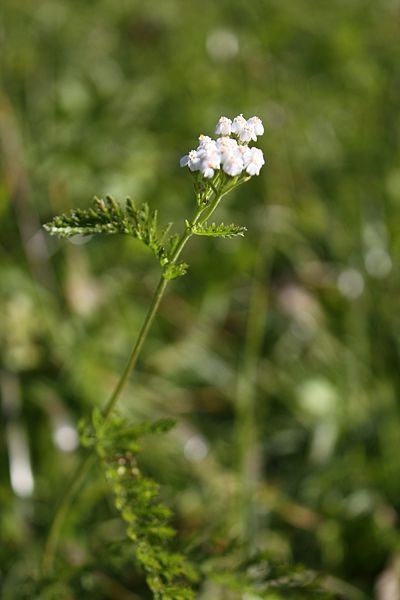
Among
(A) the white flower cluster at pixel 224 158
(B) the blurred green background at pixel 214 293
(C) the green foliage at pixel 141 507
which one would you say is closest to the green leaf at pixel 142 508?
(C) the green foliage at pixel 141 507

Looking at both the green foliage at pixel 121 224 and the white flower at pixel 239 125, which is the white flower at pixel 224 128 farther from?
the green foliage at pixel 121 224

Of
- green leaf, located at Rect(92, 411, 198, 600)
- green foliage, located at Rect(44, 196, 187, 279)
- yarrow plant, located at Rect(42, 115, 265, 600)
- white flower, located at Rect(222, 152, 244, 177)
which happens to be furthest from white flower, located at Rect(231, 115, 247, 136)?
green leaf, located at Rect(92, 411, 198, 600)

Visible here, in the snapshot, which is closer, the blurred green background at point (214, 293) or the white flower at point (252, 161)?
the white flower at point (252, 161)

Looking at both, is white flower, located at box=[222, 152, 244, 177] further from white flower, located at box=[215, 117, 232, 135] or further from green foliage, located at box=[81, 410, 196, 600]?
green foliage, located at box=[81, 410, 196, 600]

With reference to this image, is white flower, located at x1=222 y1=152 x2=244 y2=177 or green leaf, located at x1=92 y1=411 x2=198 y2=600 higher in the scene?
white flower, located at x1=222 y1=152 x2=244 y2=177

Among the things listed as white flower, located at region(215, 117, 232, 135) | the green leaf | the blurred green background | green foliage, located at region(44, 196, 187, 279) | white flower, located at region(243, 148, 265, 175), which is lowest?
the green leaf

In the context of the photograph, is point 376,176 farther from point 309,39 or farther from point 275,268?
point 309,39

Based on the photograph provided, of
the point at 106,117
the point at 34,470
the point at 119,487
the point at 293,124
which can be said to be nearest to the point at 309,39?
the point at 293,124

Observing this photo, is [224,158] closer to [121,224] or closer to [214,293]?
[121,224]
